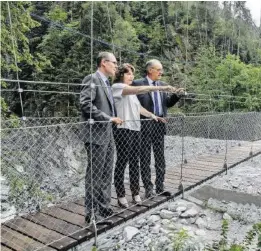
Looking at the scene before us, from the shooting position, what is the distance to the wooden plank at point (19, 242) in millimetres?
1643

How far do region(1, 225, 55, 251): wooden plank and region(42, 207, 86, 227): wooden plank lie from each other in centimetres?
27

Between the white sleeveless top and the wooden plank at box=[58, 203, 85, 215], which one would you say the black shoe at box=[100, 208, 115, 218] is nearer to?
the wooden plank at box=[58, 203, 85, 215]

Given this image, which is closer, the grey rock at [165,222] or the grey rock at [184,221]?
the grey rock at [165,222]

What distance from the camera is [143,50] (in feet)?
44.8

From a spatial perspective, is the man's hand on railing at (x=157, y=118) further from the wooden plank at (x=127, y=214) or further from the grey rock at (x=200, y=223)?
the grey rock at (x=200, y=223)

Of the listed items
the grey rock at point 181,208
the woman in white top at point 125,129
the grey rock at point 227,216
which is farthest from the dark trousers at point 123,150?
the grey rock at point 227,216

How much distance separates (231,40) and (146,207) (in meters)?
13.8

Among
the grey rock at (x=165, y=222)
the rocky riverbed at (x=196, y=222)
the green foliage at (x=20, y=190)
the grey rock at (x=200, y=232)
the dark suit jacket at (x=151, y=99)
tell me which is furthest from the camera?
the grey rock at (x=165, y=222)

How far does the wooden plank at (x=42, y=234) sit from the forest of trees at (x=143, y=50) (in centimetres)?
651

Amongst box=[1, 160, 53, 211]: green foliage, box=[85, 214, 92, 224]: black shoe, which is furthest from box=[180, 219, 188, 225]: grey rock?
box=[85, 214, 92, 224]: black shoe

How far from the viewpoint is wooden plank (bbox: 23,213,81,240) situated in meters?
1.82

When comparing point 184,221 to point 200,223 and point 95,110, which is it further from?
point 95,110

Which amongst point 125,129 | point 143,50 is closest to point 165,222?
point 125,129

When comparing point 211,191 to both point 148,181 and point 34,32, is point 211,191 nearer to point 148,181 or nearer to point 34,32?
point 148,181
